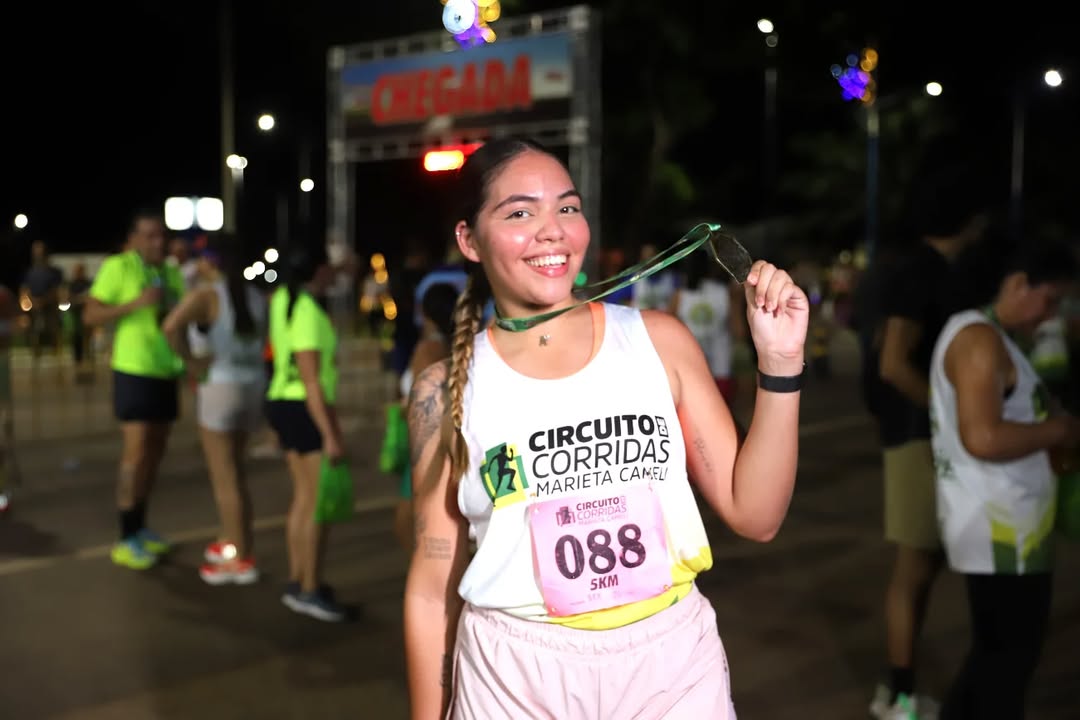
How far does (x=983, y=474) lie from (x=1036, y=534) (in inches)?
9.3

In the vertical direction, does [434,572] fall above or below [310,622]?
above

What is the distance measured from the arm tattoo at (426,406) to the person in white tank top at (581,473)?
0.04 m

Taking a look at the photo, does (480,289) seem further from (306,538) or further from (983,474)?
(306,538)

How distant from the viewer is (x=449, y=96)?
575 inches

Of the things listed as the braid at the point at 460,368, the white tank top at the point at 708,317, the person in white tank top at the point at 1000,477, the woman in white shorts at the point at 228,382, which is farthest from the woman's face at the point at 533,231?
the white tank top at the point at 708,317

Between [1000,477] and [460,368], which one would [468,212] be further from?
[1000,477]

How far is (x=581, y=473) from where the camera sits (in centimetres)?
227

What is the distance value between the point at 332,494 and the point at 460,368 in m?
3.84

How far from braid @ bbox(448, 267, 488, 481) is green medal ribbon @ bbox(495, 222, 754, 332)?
69 millimetres

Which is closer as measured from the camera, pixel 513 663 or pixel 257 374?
pixel 513 663

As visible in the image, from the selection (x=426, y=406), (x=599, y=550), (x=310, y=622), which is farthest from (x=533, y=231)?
(x=310, y=622)

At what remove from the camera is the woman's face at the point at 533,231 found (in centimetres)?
231

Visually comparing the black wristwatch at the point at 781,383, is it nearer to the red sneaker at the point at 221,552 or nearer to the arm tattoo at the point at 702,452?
the arm tattoo at the point at 702,452

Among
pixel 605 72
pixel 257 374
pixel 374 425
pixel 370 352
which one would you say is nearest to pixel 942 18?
pixel 605 72
